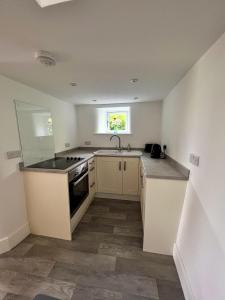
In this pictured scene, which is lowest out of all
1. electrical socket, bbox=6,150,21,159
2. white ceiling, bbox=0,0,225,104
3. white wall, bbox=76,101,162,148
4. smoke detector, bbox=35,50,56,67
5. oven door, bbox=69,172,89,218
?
oven door, bbox=69,172,89,218

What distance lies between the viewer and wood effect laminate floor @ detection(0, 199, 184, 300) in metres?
1.30

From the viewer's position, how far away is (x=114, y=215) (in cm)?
248

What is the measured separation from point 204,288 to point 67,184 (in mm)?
1563

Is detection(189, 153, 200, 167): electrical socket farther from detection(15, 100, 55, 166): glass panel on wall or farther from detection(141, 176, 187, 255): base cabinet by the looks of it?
detection(15, 100, 55, 166): glass panel on wall

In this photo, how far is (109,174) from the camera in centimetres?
296

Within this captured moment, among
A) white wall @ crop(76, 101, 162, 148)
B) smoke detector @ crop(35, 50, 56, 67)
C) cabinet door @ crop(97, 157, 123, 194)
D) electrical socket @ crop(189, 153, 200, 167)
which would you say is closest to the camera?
smoke detector @ crop(35, 50, 56, 67)

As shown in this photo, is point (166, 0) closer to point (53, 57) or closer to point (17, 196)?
point (53, 57)

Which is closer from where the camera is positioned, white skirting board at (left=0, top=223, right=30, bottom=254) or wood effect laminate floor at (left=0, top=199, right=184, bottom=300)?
wood effect laminate floor at (left=0, top=199, right=184, bottom=300)

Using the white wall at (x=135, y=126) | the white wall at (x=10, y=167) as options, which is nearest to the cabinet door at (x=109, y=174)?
the white wall at (x=135, y=126)

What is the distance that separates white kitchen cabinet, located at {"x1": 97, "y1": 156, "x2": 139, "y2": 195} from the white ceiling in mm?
1643

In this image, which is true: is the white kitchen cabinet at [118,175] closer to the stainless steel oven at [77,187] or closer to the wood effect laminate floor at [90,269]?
the stainless steel oven at [77,187]

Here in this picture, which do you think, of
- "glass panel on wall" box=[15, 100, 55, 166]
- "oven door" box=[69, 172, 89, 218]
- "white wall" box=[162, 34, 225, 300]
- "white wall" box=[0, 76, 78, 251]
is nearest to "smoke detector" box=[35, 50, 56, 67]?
"white wall" box=[0, 76, 78, 251]

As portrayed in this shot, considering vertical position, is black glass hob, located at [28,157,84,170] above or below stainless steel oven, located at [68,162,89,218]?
above

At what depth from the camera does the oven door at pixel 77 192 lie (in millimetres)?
1956
